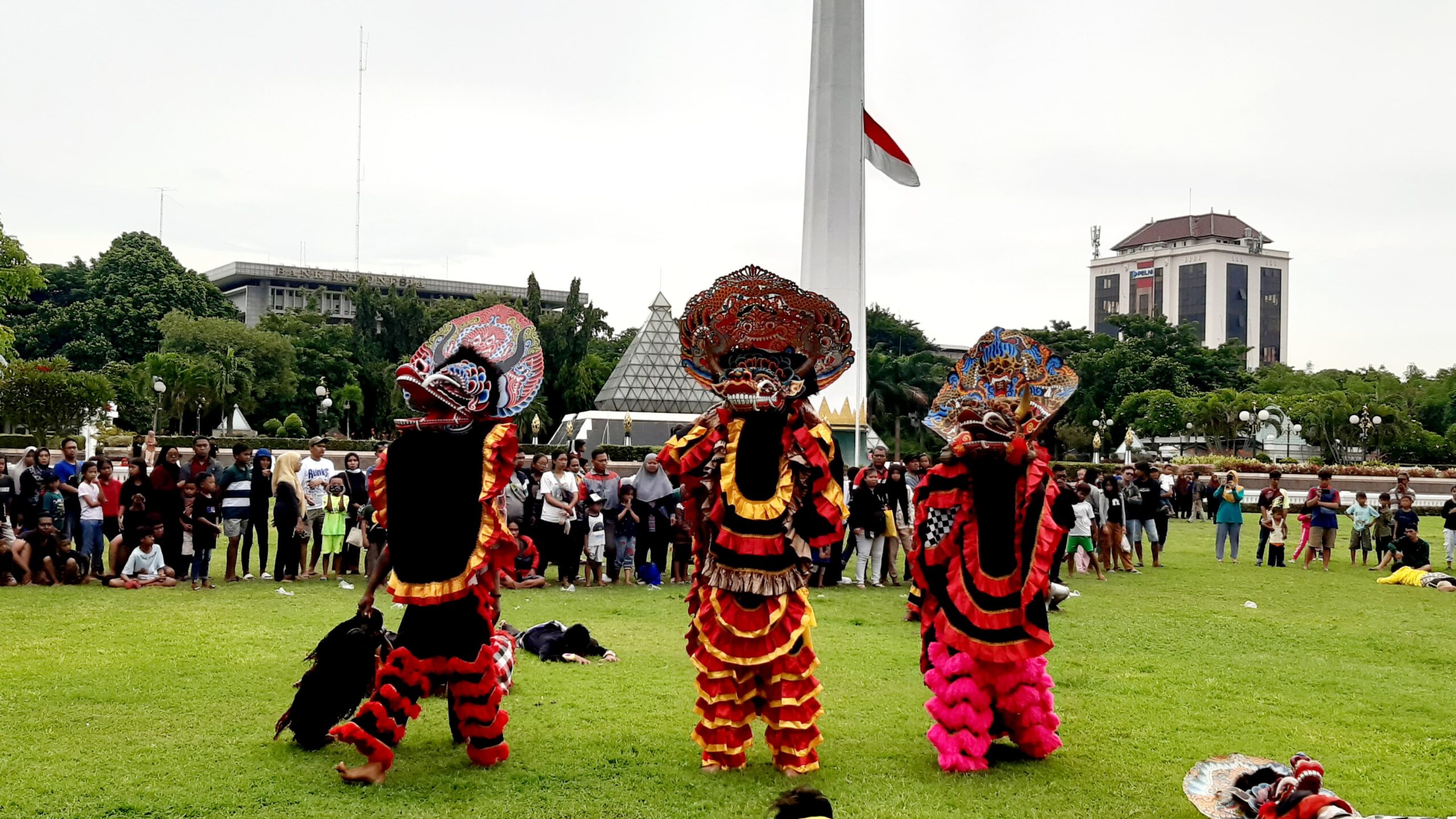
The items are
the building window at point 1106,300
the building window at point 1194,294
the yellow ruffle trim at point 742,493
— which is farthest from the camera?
the building window at point 1106,300

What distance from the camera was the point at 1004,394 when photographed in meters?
6.46

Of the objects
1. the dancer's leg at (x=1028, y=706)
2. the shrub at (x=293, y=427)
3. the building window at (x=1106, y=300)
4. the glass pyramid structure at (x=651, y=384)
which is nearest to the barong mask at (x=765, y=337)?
the dancer's leg at (x=1028, y=706)

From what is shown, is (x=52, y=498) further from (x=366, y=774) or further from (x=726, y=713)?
(x=726, y=713)

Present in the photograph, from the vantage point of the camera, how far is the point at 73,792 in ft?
18.0

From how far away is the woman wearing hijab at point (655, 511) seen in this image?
1415 centimetres

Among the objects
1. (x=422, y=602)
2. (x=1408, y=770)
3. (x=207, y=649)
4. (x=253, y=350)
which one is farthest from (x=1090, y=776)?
(x=253, y=350)

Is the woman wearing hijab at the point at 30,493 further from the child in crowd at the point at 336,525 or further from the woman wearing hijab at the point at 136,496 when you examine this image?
the child in crowd at the point at 336,525

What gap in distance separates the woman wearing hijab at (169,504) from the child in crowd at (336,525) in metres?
1.52

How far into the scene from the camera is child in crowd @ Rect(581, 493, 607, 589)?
45.8ft

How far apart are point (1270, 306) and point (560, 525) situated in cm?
12635

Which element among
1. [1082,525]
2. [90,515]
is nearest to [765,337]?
[1082,525]

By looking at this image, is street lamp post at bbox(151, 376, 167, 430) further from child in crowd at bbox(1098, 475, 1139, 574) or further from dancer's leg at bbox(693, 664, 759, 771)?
dancer's leg at bbox(693, 664, 759, 771)

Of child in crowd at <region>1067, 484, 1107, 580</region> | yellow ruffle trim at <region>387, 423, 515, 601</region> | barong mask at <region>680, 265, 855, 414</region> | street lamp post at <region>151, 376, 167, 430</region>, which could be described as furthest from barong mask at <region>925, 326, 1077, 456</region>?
street lamp post at <region>151, 376, 167, 430</region>

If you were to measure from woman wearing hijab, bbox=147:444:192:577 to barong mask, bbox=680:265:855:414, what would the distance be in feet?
27.2
